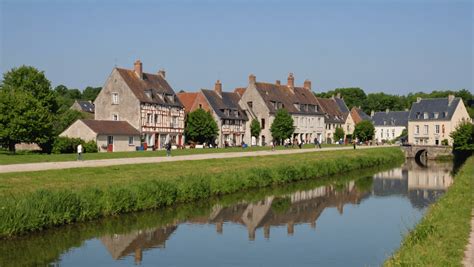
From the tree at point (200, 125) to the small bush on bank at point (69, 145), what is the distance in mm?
19282

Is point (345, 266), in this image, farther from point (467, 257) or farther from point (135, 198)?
point (135, 198)

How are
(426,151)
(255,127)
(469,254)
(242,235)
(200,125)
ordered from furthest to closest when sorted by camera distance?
(255,127), (426,151), (200,125), (242,235), (469,254)

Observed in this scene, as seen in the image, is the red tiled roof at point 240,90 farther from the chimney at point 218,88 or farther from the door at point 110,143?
the door at point 110,143

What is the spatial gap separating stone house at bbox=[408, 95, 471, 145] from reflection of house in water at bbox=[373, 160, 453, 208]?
3554 centimetres

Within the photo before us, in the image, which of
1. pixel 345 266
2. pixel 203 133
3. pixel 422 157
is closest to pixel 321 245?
pixel 345 266

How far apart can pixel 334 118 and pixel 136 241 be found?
3389 inches

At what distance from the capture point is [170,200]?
2794 cm

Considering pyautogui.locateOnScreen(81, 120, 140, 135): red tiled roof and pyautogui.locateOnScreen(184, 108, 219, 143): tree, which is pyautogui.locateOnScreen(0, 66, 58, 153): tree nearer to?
pyautogui.locateOnScreen(81, 120, 140, 135): red tiled roof

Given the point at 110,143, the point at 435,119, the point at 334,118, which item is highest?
the point at 334,118

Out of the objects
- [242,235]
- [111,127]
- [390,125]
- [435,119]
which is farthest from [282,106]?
[242,235]

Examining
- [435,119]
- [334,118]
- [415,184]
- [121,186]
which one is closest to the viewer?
[121,186]

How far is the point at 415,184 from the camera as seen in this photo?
43.3 meters

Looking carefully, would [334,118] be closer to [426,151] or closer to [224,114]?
[426,151]

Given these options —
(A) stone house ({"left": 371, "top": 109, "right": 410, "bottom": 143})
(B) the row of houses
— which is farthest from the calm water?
(A) stone house ({"left": 371, "top": 109, "right": 410, "bottom": 143})
